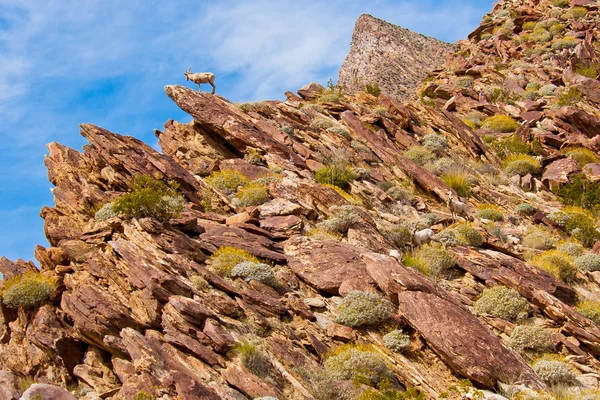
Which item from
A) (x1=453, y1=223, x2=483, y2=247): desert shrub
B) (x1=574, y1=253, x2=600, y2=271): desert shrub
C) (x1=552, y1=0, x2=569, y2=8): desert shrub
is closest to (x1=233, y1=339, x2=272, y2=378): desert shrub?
(x1=453, y1=223, x2=483, y2=247): desert shrub

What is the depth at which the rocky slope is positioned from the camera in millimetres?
11500

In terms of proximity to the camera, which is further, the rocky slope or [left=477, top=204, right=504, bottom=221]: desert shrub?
[left=477, top=204, right=504, bottom=221]: desert shrub

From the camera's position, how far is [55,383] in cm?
1163

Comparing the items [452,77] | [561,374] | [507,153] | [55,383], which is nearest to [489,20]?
[452,77]

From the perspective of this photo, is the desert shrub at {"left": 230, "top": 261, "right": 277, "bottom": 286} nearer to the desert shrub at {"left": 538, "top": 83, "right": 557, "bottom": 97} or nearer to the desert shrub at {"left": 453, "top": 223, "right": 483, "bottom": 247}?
the desert shrub at {"left": 453, "top": 223, "right": 483, "bottom": 247}

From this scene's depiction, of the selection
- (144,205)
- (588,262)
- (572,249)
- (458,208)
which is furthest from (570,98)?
(144,205)

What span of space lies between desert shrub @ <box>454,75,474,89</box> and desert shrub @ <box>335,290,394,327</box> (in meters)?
31.5

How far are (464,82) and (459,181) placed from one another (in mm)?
20283

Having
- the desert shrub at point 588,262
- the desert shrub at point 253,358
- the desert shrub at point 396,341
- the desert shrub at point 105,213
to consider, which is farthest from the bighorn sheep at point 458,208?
the desert shrub at point 253,358

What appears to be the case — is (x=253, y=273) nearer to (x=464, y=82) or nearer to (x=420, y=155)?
(x=420, y=155)

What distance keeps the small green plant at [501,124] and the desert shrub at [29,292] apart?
27895 mm

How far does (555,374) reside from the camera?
12.8 m

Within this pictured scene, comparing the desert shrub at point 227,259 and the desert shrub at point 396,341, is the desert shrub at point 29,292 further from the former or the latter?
the desert shrub at point 396,341

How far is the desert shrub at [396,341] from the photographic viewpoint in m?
12.6
